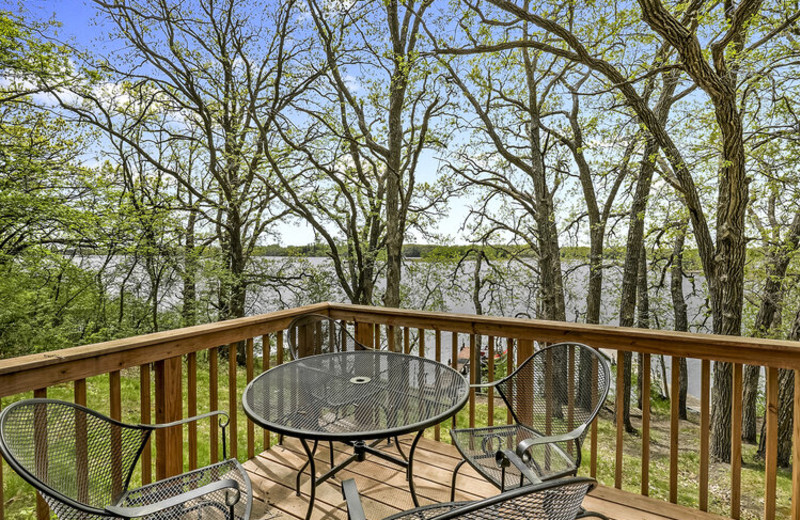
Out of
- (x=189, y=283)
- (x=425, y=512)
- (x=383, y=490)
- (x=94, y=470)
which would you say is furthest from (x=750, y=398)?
(x=189, y=283)

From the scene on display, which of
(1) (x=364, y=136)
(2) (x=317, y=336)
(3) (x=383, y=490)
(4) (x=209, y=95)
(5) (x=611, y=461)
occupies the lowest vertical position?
(5) (x=611, y=461)

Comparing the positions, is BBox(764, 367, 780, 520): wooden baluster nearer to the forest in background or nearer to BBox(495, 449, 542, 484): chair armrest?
BBox(495, 449, 542, 484): chair armrest

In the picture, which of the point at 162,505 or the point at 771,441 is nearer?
the point at 162,505

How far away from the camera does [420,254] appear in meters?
9.52

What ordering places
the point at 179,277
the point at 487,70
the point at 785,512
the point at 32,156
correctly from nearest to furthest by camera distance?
the point at 785,512, the point at 32,156, the point at 487,70, the point at 179,277

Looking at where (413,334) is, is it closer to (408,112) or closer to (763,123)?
(408,112)

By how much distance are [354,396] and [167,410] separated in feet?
3.37

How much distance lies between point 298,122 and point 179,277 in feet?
12.5

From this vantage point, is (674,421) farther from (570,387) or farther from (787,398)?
(787,398)

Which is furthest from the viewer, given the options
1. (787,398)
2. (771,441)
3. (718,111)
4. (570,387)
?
(787,398)

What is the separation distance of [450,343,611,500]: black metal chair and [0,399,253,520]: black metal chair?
1.05 metres

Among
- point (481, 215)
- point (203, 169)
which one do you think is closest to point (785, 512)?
point (481, 215)

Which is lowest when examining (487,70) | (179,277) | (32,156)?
(179,277)

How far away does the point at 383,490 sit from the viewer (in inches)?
90.6
